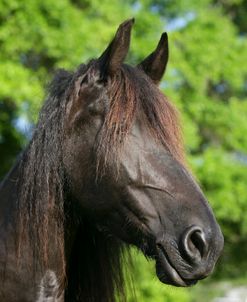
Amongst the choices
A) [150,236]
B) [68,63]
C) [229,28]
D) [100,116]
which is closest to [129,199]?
[150,236]

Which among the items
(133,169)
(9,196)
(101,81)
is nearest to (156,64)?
(101,81)

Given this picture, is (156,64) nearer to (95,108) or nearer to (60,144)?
(95,108)

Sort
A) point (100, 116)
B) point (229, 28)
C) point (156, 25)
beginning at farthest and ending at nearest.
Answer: point (229, 28), point (156, 25), point (100, 116)

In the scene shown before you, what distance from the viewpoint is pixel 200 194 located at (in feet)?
8.45

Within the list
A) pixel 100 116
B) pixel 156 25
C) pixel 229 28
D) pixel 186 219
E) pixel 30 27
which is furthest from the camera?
pixel 229 28

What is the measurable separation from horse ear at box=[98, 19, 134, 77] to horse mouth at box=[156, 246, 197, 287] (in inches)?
30.6

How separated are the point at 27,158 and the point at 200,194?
2.49ft

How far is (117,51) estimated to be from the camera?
2.70 meters

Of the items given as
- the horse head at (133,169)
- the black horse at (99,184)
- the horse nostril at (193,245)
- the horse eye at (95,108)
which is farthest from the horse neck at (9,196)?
the horse nostril at (193,245)

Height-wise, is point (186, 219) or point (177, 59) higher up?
point (177, 59)

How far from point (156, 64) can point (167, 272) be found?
1.01 m

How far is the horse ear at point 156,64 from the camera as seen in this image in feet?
9.95

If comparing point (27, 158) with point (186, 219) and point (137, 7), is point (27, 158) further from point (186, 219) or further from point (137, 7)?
point (137, 7)

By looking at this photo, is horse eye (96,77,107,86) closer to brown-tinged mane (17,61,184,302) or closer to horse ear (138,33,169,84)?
brown-tinged mane (17,61,184,302)
